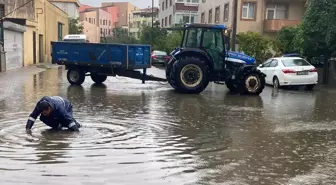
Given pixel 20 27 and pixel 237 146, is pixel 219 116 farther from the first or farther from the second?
pixel 20 27

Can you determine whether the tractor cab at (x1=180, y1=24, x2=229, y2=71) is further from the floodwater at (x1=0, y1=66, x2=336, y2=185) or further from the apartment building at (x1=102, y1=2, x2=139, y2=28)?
the apartment building at (x1=102, y1=2, x2=139, y2=28)

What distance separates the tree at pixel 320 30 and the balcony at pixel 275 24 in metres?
Result: 13.1

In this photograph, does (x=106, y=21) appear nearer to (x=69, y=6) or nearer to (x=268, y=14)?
(x=69, y=6)

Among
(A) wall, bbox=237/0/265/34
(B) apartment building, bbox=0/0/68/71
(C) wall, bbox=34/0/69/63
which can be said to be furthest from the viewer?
(C) wall, bbox=34/0/69/63

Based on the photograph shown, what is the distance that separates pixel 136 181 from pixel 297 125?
17.4 ft

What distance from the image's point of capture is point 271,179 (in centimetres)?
560

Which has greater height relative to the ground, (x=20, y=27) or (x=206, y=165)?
(x=20, y=27)

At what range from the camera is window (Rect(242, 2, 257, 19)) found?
36.0 m

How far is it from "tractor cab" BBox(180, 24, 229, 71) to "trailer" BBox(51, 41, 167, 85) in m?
→ 2.06

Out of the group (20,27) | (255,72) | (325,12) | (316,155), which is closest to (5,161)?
(316,155)

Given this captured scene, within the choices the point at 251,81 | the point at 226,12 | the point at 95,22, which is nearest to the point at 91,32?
the point at 95,22

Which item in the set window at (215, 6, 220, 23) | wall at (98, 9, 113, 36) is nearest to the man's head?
window at (215, 6, 220, 23)

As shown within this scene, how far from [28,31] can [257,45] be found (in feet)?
55.3

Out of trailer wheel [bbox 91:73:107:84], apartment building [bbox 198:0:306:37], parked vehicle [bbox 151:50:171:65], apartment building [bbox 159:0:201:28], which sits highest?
apartment building [bbox 159:0:201:28]
